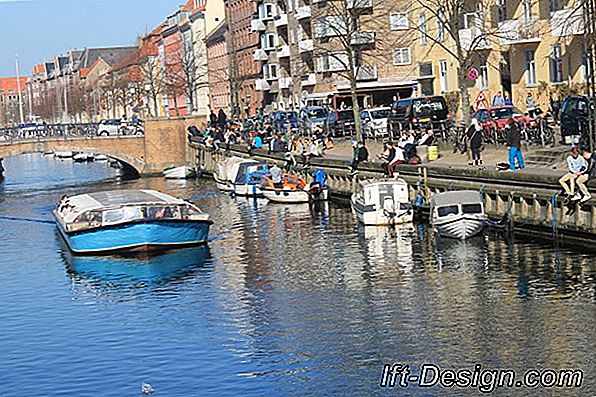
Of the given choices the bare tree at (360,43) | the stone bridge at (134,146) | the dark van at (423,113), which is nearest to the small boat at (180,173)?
the stone bridge at (134,146)

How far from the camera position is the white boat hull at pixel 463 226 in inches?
1901

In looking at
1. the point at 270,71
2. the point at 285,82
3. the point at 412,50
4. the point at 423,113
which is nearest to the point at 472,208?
the point at 423,113

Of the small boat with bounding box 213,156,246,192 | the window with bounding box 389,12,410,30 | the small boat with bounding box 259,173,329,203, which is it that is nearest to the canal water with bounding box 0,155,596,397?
the small boat with bounding box 259,173,329,203

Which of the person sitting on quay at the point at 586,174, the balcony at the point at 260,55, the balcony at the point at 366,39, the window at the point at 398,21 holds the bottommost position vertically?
the person sitting on quay at the point at 586,174

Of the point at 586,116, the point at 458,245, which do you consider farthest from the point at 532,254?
the point at 586,116

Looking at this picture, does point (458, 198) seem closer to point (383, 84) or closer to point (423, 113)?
point (423, 113)

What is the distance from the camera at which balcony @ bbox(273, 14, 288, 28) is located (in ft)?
420

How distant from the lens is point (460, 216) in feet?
159

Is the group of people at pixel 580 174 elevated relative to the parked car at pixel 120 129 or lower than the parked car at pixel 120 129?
lower

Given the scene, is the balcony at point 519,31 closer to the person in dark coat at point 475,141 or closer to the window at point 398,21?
the person in dark coat at point 475,141

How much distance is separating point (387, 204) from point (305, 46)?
65.7 m

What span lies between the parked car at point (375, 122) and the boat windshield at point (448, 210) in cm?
2906

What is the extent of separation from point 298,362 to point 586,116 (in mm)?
25328

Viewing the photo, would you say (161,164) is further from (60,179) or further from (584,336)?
(584,336)
